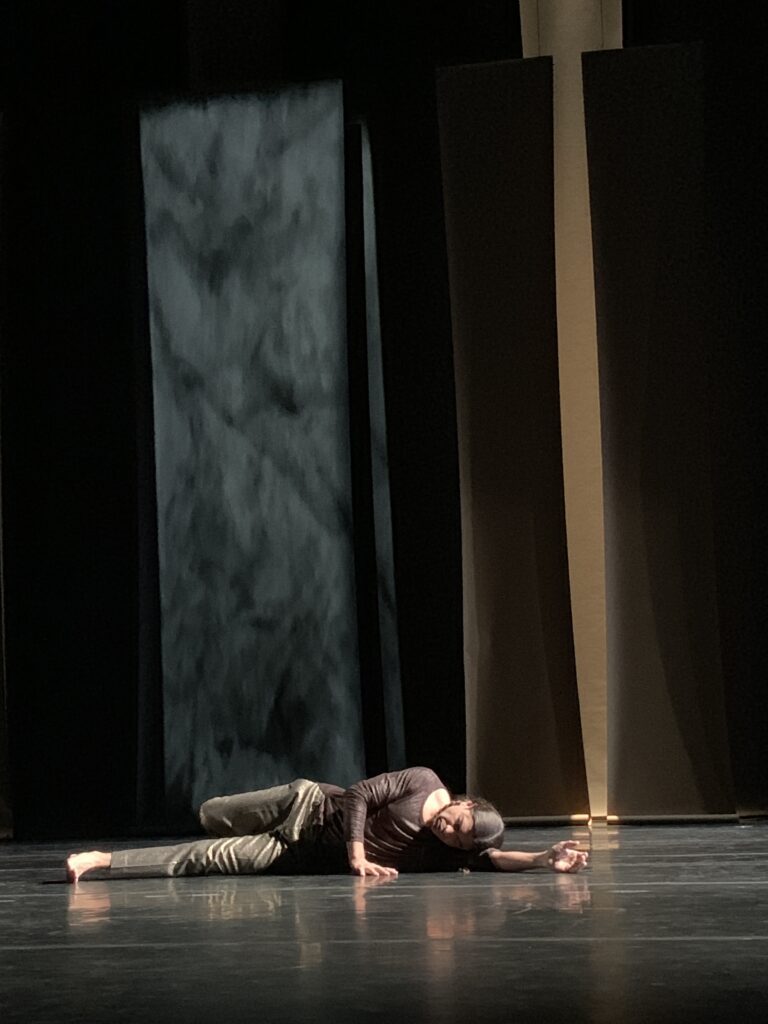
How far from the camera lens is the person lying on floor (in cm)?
429

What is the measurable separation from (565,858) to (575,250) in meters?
3.47

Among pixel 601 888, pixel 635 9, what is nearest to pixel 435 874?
pixel 601 888

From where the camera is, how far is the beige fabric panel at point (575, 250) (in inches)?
267

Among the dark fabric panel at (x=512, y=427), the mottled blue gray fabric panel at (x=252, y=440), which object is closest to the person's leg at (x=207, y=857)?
the mottled blue gray fabric panel at (x=252, y=440)

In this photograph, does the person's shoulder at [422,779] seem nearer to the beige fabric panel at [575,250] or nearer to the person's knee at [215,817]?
the person's knee at [215,817]

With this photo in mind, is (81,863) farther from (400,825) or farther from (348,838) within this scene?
(400,825)

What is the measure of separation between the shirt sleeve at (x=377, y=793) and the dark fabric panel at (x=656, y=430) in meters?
1.84

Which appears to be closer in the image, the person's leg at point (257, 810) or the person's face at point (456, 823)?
the person's face at point (456, 823)

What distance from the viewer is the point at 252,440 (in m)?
6.29

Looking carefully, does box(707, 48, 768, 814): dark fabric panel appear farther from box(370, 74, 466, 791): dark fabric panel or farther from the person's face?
the person's face

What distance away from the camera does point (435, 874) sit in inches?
171

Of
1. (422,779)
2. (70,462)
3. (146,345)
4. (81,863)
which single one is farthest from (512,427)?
(81,863)

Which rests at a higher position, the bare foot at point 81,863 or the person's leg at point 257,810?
the person's leg at point 257,810

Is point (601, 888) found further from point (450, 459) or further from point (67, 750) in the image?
point (67, 750)
